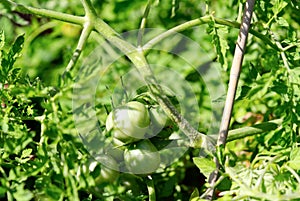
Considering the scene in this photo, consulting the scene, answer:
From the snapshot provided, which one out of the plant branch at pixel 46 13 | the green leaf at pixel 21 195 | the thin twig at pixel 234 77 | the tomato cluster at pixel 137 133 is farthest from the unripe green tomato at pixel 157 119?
the green leaf at pixel 21 195

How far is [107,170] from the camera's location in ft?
3.65

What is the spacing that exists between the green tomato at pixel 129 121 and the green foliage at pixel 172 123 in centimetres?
3

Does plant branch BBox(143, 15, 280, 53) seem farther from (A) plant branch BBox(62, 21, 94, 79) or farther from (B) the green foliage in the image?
(A) plant branch BBox(62, 21, 94, 79)

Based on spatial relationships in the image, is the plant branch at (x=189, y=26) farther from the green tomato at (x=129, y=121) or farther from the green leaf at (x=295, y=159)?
the green leaf at (x=295, y=159)

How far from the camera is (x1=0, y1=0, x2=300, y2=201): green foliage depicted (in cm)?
89

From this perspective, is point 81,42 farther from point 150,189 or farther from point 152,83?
point 150,189

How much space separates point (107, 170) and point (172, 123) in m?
0.15

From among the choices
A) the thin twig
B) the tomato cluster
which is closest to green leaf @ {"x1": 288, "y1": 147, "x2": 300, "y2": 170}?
the thin twig

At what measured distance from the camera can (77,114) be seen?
0.96 meters

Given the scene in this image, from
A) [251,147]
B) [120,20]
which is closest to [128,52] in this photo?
[251,147]

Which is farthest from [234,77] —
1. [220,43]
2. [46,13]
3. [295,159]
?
[46,13]

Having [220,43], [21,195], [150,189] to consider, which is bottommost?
[150,189]

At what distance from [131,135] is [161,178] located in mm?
336

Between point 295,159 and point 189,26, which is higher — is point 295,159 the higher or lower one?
the lower one
